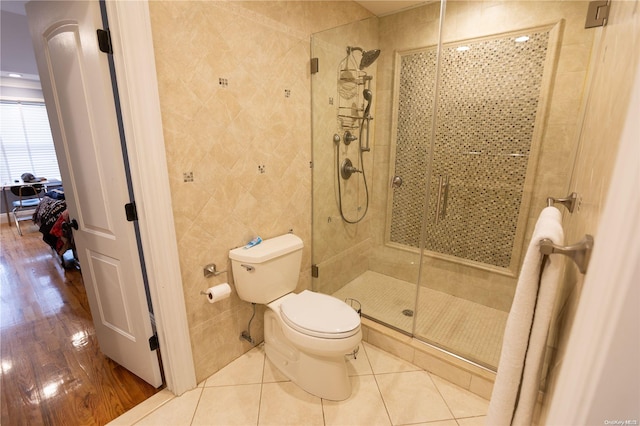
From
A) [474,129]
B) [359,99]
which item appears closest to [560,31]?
[474,129]

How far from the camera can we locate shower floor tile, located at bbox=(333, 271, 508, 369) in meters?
1.88

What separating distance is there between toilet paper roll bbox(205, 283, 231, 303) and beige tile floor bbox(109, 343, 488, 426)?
552 millimetres

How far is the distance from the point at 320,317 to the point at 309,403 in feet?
1.61

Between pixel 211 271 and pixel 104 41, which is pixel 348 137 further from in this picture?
pixel 104 41

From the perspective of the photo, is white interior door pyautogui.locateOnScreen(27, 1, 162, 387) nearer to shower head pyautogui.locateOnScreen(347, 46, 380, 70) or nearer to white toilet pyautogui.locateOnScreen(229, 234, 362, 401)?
white toilet pyautogui.locateOnScreen(229, 234, 362, 401)

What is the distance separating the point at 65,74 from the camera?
139 centimetres

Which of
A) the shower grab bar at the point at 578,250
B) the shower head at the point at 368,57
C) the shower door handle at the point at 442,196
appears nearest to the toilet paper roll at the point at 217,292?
the shower grab bar at the point at 578,250

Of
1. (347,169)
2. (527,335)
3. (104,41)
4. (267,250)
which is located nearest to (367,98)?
(347,169)

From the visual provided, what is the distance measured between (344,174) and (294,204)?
63 cm

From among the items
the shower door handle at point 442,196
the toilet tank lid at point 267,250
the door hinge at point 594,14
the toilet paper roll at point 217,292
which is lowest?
the toilet paper roll at point 217,292

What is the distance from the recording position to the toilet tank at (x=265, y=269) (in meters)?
1.68

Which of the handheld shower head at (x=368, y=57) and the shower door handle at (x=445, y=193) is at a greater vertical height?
the handheld shower head at (x=368, y=57)

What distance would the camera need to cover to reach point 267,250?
1.74 m

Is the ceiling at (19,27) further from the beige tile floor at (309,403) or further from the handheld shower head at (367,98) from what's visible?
the beige tile floor at (309,403)
